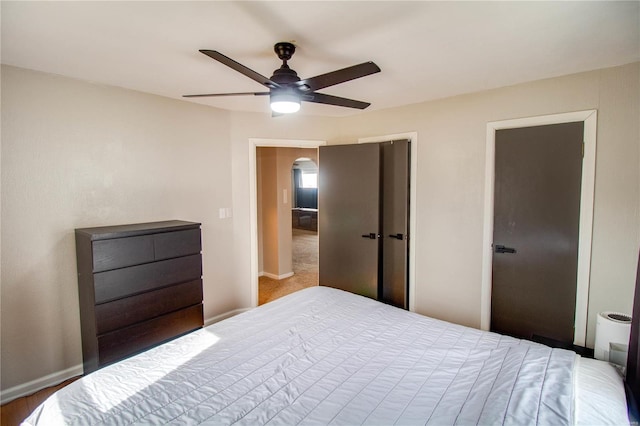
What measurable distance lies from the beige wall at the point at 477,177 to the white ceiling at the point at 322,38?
0.19 metres

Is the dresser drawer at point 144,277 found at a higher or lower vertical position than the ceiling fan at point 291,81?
lower

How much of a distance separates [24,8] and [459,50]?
227 cm

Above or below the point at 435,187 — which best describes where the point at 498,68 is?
above

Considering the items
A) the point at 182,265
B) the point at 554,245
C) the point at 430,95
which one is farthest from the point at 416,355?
the point at 430,95

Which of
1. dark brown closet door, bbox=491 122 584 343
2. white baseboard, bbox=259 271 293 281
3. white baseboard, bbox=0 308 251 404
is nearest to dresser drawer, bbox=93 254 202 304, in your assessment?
white baseboard, bbox=0 308 251 404

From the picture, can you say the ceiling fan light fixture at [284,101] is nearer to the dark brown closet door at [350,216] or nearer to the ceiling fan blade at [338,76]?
the ceiling fan blade at [338,76]

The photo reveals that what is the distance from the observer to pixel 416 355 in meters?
1.59

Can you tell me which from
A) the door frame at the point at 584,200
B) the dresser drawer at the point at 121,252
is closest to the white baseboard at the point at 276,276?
the dresser drawer at the point at 121,252

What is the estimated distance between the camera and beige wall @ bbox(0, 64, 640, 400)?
7.25 ft

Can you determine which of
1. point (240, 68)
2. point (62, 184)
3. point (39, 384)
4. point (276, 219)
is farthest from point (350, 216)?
point (39, 384)

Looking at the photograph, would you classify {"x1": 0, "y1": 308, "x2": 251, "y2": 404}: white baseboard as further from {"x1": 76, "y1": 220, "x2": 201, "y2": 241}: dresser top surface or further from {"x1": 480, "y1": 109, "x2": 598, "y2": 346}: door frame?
{"x1": 480, "y1": 109, "x2": 598, "y2": 346}: door frame

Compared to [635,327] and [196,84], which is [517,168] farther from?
[196,84]

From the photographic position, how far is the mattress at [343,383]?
1.16m

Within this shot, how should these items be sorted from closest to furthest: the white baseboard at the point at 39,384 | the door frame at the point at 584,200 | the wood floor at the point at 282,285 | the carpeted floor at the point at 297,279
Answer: the wood floor at the point at 282,285 < the white baseboard at the point at 39,384 < the door frame at the point at 584,200 < the carpeted floor at the point at 297,279
